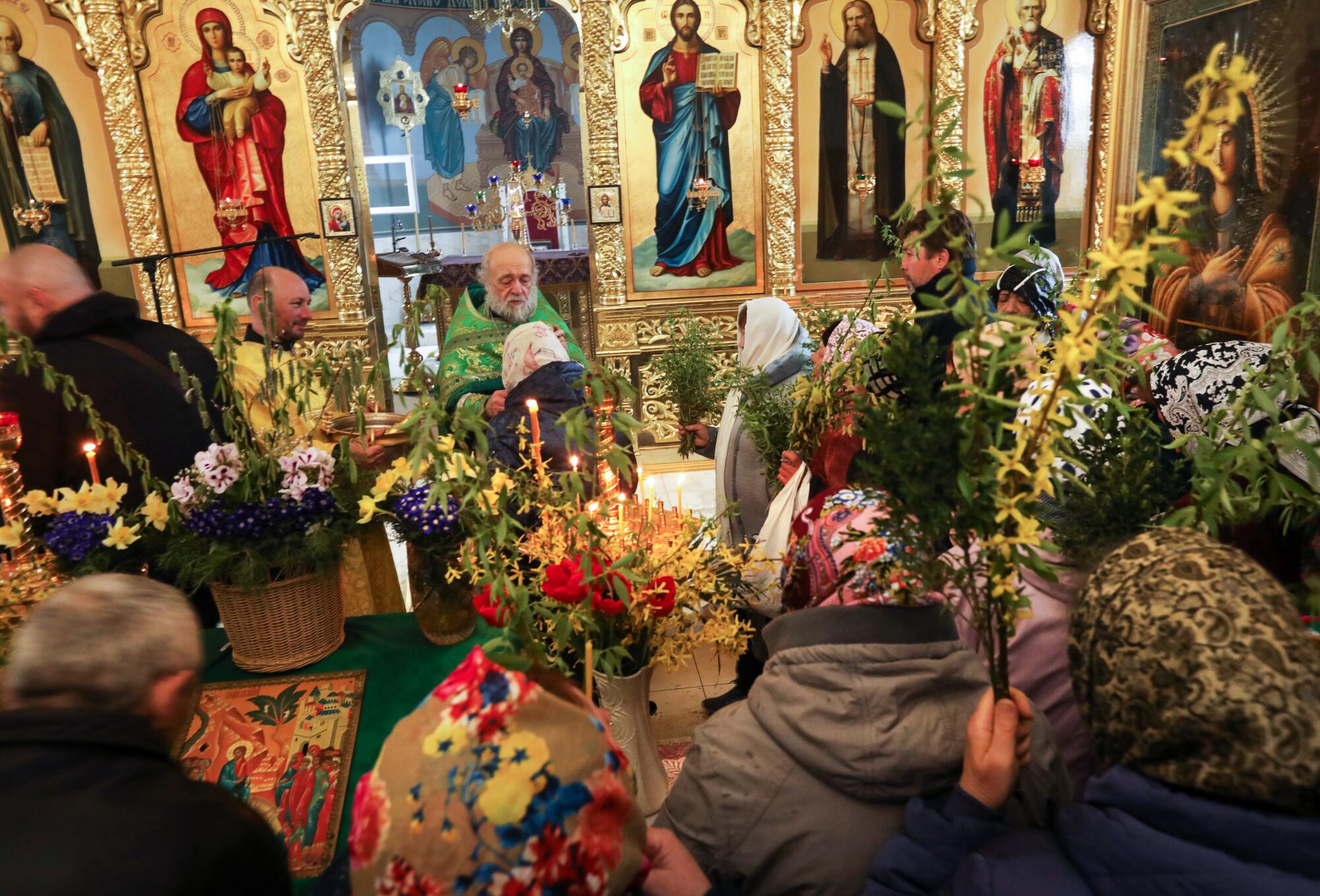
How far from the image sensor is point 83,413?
238 cm

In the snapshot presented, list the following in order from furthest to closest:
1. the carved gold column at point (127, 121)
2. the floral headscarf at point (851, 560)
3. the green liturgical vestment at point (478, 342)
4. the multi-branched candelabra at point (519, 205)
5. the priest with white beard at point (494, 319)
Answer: the multi-branched candelabra at point (519, 205) → the carved gold column at point (127, 121) → the green liturgical vestment at point (478, 342) → the priest with white beard at point (494, 319) → the floral headscarf at point (851, 560)

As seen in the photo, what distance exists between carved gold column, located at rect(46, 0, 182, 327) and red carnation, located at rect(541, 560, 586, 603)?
21.4 feet

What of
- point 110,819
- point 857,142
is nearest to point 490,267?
point 110,819

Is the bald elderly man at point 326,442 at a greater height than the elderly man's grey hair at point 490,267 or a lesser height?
lesser

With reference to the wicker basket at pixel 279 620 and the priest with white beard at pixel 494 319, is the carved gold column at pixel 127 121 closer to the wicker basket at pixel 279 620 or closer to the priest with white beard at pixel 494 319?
the priest with white beard at pixel 494 319

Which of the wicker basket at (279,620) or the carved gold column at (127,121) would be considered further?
the carved gold column at (127,121)

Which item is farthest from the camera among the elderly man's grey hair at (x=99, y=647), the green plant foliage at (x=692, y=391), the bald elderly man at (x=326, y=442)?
the green plant foliage at (x=692, y=391)

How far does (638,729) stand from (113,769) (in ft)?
2.99

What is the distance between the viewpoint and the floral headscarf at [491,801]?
860mm

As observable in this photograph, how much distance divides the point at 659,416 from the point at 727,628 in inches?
224

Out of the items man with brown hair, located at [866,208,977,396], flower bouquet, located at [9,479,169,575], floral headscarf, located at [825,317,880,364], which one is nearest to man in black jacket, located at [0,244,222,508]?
flower bouquet, located at [9,479,169,575]

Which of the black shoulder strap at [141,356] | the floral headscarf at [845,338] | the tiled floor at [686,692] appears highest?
the black shoulder strap at [141,356]

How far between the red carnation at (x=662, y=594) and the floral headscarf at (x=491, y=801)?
566mm

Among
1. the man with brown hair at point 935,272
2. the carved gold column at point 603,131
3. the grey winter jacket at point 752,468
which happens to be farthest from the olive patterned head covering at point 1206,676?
the carved gold column at point 603,131
